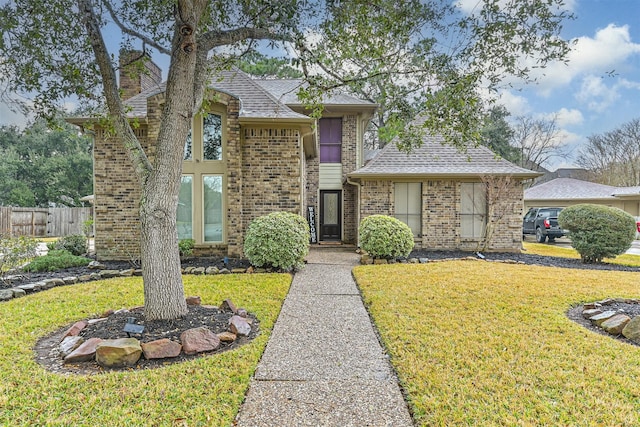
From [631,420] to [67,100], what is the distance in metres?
7.94

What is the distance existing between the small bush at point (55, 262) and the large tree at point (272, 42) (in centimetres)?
447

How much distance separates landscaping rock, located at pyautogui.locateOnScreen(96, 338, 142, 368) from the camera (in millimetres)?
3453

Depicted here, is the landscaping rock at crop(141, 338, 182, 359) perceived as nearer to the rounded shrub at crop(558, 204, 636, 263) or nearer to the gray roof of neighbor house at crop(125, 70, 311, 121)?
the gray roof of neighbor house at crop(125, 70, 311, 121)

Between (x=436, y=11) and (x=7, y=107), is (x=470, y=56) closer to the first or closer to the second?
(x=436, y=11)

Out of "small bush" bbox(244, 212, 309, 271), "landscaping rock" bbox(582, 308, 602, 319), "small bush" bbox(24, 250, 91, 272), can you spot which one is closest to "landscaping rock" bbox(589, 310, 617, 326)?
"landscaping rock" bbox(582, 308, 602, 319)

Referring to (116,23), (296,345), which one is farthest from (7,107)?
(296,345)

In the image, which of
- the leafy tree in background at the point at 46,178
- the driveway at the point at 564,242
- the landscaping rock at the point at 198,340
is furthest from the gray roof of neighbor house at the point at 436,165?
the leafy tree in background at the point at 46,178

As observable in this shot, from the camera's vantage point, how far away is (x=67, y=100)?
571 cm

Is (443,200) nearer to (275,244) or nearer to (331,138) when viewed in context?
(331,138)

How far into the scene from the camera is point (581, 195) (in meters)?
21.3

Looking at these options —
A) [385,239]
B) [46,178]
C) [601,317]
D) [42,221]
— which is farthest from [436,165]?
[46,178]

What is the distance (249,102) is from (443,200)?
697 cm

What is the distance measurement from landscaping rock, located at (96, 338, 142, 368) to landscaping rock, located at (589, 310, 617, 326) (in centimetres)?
562

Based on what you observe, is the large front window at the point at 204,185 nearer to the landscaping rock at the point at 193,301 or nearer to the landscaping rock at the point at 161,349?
the landscaping rock at the point at 193,301
